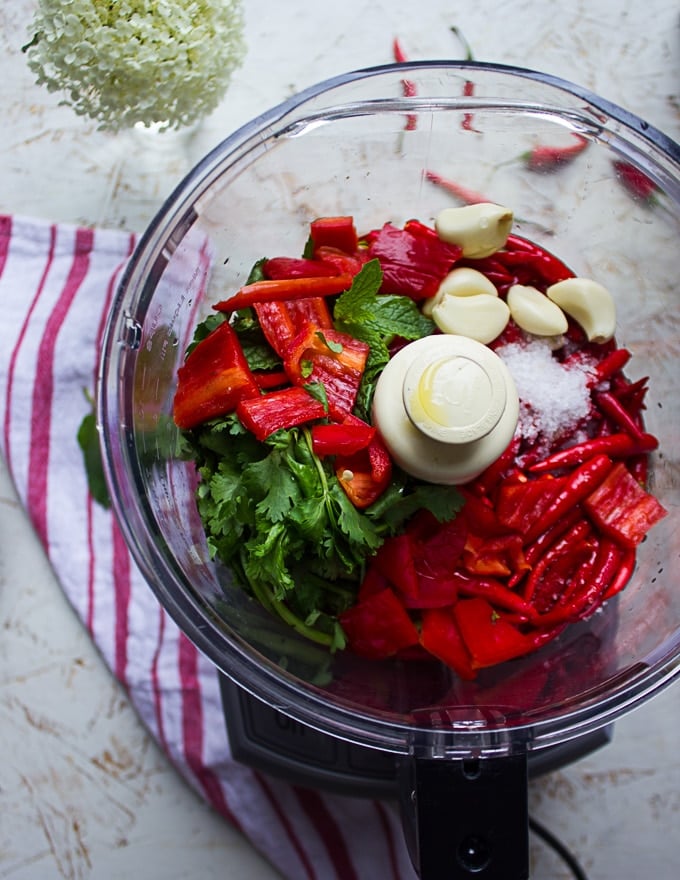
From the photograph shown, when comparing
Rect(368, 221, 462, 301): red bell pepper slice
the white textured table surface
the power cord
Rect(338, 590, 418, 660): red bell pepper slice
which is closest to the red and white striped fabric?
the white textured table surface

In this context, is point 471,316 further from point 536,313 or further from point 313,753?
point 313,753

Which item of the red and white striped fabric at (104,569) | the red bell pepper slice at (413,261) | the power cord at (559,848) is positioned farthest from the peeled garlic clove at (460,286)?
the power cord at (559,848)

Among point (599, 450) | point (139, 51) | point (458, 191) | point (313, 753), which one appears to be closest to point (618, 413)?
point (599, 450)

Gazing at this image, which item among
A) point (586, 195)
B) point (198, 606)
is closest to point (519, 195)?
point (586, 195)

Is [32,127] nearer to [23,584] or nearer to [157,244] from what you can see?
[157,244]

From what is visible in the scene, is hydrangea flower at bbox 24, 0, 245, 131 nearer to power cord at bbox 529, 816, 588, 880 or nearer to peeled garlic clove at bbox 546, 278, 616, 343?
peeled garlic clove at bbox 546, 278, 616, 343

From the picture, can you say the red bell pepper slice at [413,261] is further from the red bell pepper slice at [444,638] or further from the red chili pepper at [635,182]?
the red bell pepper slice at [444,638]

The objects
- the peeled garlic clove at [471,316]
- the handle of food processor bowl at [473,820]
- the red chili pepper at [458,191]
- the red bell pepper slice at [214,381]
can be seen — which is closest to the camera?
the handle of food processor bowl at [473,820]
